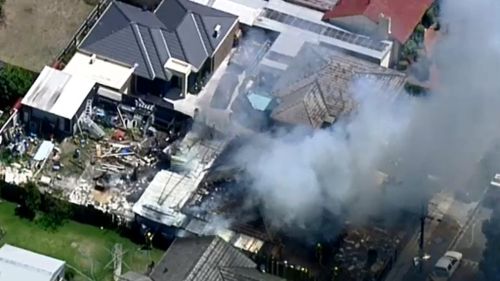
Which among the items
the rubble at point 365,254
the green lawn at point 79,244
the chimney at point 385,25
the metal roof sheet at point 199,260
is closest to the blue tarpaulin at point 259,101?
the chimney at point 385,25

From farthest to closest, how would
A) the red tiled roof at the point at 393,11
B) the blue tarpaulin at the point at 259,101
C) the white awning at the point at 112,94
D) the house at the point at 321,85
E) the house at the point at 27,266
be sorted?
the red tiled roof at the point at 393,11, the white awning at the point at 112,94, the blue tarpaulin at the point at 259,101, the house at the point at 321,85, the house at the point at 27,266

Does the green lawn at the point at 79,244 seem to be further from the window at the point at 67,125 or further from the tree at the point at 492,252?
the tree at the point at 492,252

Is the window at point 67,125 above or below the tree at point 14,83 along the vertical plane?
below

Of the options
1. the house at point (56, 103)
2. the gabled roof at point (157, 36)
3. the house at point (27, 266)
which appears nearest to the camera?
the house at point (27, 266)

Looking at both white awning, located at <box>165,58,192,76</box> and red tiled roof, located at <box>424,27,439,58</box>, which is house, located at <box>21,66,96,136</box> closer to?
white awning, located at <box>165,58,192,76</box>

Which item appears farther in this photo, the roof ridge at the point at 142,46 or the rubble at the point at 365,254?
the roof ridge at the point at 142,46

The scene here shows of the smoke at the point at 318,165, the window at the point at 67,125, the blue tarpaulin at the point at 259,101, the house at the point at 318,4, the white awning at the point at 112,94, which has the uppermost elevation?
the house at the point at 318,4
